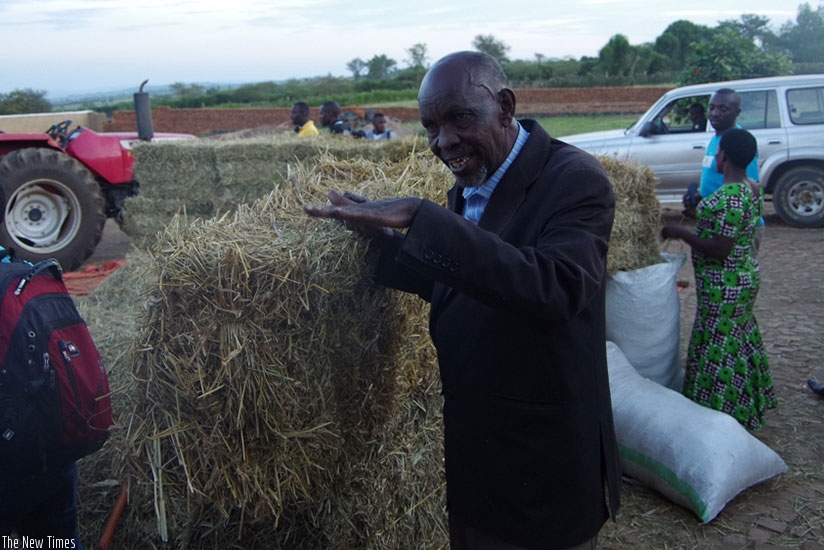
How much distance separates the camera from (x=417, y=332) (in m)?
2.98

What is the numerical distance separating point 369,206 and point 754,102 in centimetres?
1034

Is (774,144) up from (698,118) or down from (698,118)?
down

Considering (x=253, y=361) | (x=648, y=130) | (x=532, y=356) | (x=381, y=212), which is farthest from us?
(x=648, y=130)

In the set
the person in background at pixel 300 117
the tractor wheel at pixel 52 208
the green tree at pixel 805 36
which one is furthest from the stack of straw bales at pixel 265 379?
the green tree at pixel 805 36

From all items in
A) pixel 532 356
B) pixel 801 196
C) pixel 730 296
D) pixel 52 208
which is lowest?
pixel 801 196

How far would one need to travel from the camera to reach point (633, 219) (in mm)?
4957

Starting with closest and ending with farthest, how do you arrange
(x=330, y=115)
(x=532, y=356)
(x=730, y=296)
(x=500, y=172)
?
(x=532, y=356) → (x=500, y=172) → (x=730, y=296) → (x=330, y=115)

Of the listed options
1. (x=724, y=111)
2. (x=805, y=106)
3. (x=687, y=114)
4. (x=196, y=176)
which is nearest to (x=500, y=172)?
(x=724, y=111)

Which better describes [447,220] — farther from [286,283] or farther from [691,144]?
[691,144]

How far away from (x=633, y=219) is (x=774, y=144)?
21.5ft

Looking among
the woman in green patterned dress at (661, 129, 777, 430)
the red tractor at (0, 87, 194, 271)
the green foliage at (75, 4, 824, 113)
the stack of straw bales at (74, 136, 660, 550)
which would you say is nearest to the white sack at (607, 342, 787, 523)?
the woman in green patterned dress at (661, 129, 777, 430)

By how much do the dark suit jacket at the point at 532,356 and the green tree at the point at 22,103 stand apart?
29888 millimetres

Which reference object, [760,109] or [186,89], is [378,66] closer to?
[186,89]

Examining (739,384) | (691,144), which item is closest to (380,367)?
(739,384)
